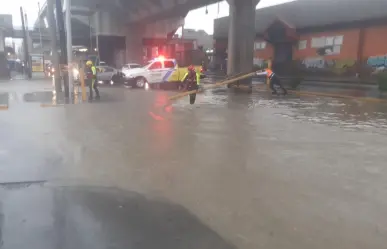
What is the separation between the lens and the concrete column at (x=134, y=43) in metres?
47.7

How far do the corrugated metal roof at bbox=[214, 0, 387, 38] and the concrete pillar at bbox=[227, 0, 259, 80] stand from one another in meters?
10.5

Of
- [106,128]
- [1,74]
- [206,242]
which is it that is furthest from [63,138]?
[1,74]

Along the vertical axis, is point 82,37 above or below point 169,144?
above

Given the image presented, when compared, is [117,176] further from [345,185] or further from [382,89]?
[382,89]

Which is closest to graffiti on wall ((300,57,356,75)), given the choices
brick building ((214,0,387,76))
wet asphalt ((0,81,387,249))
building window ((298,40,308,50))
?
brick building ((214,0,387,76))

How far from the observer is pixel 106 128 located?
9.55 m

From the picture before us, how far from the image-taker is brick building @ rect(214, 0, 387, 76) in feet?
94.4

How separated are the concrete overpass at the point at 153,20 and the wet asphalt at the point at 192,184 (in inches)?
616

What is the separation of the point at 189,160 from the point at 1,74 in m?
36.7

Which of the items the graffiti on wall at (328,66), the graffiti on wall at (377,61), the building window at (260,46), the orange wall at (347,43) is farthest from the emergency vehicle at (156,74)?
the building window at (260,46)

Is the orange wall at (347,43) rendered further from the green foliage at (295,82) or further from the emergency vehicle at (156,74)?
the emergency vehicle at (156,74)

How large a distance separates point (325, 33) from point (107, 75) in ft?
66.8

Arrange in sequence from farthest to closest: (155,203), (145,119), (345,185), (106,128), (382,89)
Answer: (382,89) < (145,119) < (106,128) < (345,185) < (155,203)

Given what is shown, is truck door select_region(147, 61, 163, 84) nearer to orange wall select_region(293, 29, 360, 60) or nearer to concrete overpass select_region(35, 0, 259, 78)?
concrete overpass select_region(35, 0, 259, 78)
